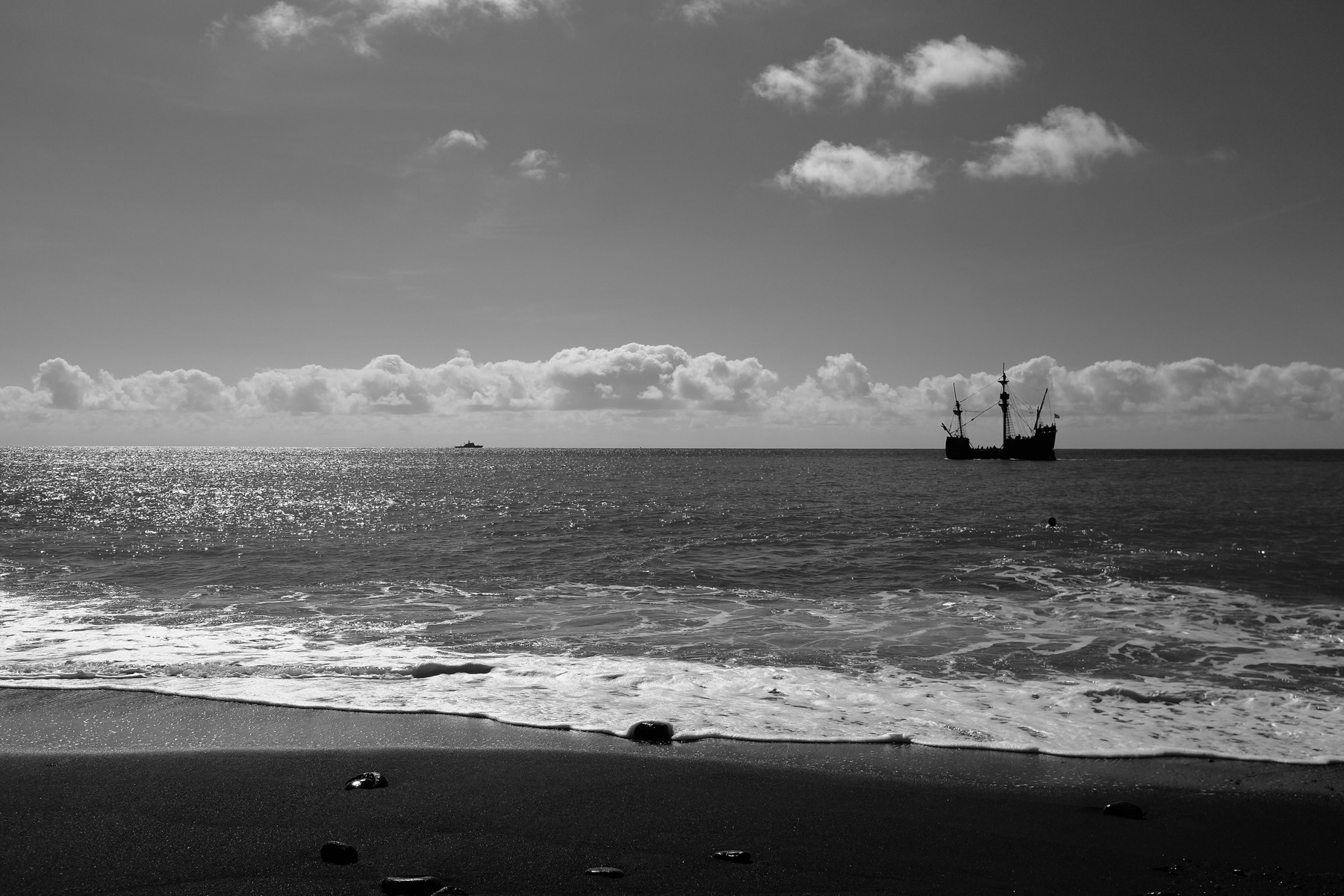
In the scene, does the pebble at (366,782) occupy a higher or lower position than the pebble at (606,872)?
lower

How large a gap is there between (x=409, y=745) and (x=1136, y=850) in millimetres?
7061

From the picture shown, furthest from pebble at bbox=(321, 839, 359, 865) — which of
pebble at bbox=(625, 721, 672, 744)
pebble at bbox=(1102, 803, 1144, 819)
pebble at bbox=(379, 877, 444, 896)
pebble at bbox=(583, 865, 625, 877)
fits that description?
pebble at bbox=(1102, 803, 1144, 819)

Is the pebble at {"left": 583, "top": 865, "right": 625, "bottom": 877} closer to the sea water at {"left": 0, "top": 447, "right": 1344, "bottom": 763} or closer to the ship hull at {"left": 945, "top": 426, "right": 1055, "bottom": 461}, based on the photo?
the sea water at {"left": 0, "top": 447, "right": 1344, "bottom": 763}

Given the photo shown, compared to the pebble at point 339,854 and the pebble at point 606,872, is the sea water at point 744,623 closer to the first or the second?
the pebble at point 606,872

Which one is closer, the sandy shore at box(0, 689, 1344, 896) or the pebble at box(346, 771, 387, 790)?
the sandy shore at box(0, 689, 1344, 896)

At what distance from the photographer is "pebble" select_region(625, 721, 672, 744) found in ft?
29.2

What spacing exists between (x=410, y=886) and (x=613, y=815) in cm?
199

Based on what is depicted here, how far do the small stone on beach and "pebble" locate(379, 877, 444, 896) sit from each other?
254 inches

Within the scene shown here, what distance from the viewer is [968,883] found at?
5812 millimetres

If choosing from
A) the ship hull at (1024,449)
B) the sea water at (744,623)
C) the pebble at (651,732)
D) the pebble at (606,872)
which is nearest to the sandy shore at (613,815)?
the pebble at (606,872)

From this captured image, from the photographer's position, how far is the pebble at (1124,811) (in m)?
6.97

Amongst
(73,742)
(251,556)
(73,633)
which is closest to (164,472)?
(251,556)

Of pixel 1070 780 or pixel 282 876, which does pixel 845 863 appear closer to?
pixel 1070 780

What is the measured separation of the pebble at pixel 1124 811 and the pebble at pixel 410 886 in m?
5.81
